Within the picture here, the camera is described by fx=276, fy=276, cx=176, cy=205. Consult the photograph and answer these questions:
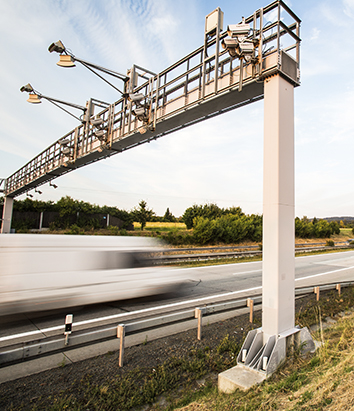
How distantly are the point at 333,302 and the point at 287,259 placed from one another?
520 centimetres

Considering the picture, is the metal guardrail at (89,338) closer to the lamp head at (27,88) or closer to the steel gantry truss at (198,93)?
the steel gantry truss at (198,93)

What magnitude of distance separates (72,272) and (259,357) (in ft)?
15.1

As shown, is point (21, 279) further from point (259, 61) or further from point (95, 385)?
point (259, 61)

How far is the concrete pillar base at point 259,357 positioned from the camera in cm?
389

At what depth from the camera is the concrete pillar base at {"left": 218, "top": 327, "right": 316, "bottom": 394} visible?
3887mm

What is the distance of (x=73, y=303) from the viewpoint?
6699mm

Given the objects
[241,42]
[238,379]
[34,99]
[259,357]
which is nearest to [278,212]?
[259,357]

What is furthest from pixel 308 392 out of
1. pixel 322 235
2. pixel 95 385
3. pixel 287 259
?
pixel 322 235

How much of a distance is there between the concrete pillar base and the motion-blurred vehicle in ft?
12.8

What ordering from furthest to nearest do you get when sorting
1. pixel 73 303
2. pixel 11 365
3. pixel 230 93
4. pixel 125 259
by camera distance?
pixel 125 259
pixel 73 303
pixel 230 93
pixel 11 365

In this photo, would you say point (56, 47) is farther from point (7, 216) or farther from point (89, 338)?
point (7, 216)

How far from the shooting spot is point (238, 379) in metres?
3.89

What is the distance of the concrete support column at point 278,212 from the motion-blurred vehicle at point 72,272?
403cm

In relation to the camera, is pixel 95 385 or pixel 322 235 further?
pixel 322 235
